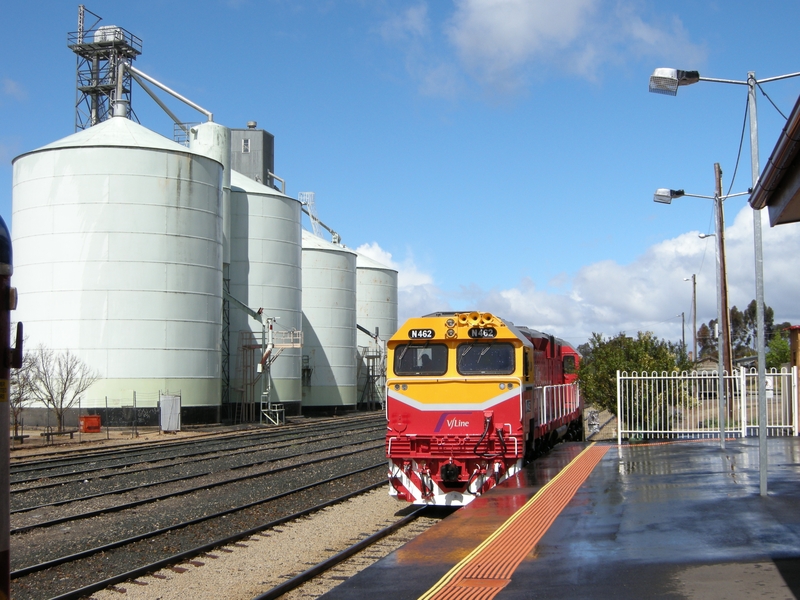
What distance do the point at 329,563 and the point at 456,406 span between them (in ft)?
15.1

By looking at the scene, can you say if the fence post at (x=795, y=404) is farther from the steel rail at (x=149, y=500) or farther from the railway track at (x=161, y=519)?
the steel rail at (x=149, y=500)

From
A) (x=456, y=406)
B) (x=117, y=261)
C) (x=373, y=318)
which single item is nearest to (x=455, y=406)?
(x=456, y=406)

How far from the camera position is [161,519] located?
46.6ft

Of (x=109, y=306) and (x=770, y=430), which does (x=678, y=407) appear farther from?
(x=109, y=306)

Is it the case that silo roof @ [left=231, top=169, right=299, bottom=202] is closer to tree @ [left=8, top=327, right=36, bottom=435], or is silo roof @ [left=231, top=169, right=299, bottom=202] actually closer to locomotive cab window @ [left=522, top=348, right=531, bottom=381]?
tree @ [left=8, top=327, right=36, bottom=435]

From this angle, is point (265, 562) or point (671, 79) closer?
point (265, 562)

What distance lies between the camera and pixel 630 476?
13.8 m

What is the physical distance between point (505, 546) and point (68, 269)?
3350 centimetres

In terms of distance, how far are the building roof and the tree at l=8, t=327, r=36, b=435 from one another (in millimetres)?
27692

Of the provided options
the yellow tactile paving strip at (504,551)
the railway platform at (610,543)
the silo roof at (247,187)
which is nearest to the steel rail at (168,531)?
the railway platform at (610,543)

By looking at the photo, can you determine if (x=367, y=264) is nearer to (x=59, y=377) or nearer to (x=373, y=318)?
(x=373, y=318)

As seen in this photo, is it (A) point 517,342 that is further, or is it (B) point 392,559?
(A) point 517,342

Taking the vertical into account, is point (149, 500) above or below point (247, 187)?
below

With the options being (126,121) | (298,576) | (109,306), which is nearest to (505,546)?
(298,576)
